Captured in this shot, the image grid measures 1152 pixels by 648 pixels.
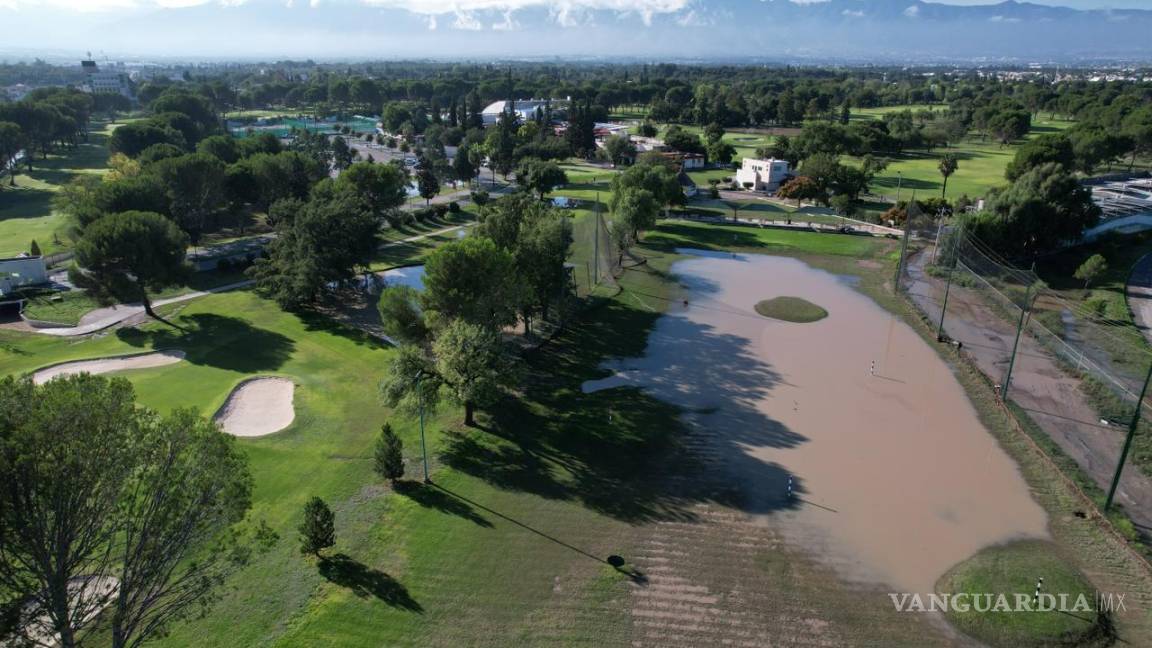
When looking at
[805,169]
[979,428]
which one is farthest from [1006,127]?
[979,428]

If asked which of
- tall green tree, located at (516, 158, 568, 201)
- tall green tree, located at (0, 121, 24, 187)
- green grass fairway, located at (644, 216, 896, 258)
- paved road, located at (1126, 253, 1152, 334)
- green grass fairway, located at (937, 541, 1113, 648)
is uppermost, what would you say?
tall green tree, located at (0, 121, 24, 187)

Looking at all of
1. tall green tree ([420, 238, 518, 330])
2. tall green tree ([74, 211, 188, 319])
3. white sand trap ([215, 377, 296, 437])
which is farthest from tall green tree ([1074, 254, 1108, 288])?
tall green tree ([74, 211, 188, 319])

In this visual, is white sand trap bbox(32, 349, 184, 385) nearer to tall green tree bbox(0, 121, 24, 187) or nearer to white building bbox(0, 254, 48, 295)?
white building bbox(0, 254, 48, 295)

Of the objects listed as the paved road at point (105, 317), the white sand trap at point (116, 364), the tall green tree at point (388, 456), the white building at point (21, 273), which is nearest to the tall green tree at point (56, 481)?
the tall green tree at point (388, 456)

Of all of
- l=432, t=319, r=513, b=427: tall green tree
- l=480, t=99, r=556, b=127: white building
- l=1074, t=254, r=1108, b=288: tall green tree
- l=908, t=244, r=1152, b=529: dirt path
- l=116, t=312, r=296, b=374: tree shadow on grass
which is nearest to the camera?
l=908, t=244, r=1152, b=529: dirt path

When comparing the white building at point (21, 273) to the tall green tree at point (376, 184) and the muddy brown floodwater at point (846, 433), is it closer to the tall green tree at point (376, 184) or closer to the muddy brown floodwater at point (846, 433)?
the tall green tree at point (376, 184)
